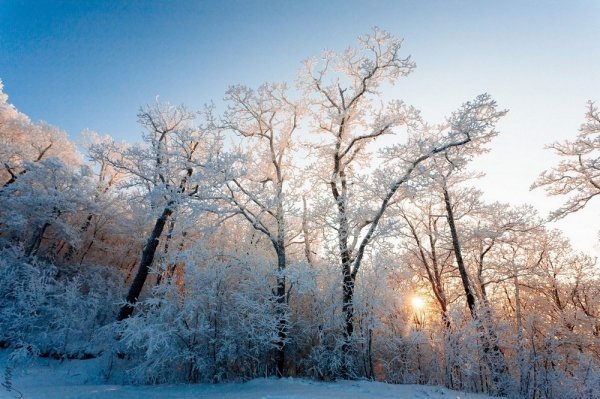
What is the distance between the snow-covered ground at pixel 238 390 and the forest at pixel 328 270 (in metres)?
0.64

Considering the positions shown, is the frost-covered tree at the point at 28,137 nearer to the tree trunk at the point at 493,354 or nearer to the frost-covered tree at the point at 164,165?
the frost-covered tree at the point at 164,165

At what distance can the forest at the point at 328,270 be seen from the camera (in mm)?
8922

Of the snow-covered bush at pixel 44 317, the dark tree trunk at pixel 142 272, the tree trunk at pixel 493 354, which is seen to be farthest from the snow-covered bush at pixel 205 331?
the tree trunk at pixel 493 354

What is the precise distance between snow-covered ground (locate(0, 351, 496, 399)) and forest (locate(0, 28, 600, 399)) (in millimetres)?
643

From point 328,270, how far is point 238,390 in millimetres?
4596

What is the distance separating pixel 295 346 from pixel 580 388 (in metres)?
7.55

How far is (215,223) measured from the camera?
11375 mm

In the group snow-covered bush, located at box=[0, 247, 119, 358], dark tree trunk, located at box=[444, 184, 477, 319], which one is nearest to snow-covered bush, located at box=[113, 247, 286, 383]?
snow-covered bush, located at box=[0, 247, 119, 358]

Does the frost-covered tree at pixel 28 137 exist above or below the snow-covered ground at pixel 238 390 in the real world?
above

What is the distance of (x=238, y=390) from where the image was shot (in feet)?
25.7

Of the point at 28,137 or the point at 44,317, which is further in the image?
the point at 28,137

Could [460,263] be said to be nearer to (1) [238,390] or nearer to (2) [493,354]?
(2) [493,354]

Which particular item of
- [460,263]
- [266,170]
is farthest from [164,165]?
[460,263]

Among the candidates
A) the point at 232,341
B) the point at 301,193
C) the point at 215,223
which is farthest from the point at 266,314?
the point at 301,193
